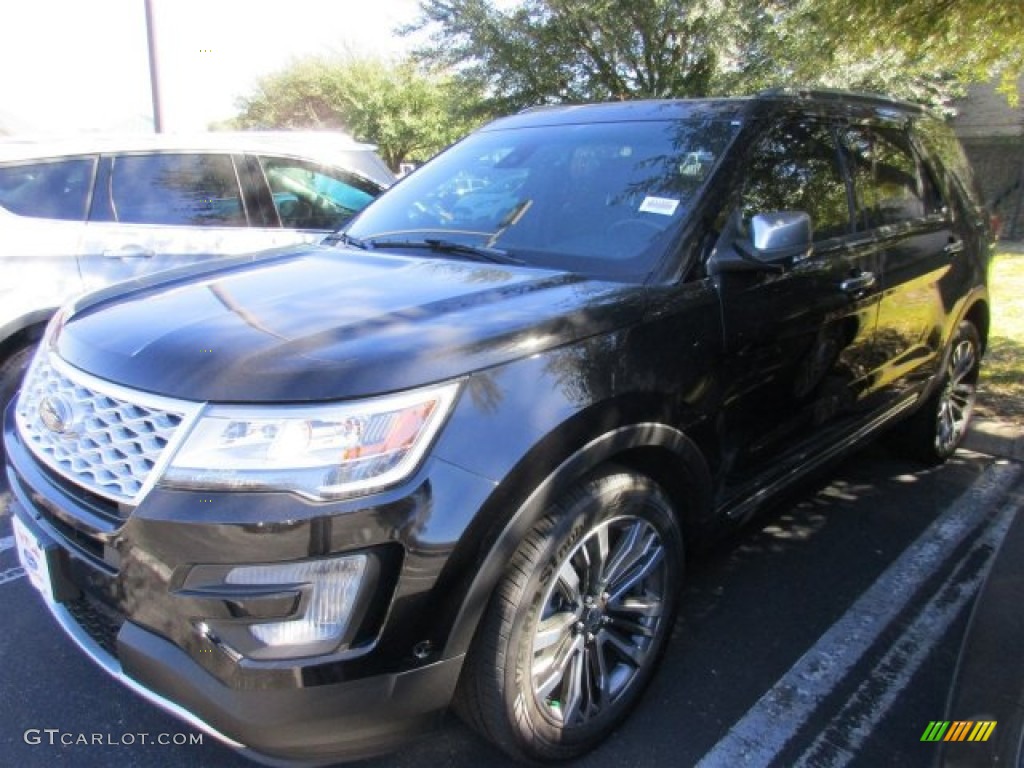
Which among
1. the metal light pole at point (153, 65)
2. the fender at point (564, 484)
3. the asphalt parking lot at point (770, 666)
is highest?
the metal light pole at point (153, 65)

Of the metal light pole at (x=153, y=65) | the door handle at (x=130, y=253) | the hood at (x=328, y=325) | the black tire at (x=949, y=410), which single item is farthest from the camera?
the metal light pole at (x=153, y=65)

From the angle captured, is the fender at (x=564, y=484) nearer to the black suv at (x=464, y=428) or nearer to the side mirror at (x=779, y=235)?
the black suv at (x=464, y=428)

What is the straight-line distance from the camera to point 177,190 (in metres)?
4.88

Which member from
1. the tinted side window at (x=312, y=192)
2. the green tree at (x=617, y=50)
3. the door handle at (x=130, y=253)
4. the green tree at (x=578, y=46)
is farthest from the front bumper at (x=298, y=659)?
the green tree at (x=578, y=46)

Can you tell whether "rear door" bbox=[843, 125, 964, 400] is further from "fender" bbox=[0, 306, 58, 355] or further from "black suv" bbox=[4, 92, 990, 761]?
"fender" bbox=[0, 306, 58, 355]

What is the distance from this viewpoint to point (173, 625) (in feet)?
5.65

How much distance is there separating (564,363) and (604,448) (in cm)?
26

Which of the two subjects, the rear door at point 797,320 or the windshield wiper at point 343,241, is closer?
Answer: the rear door at point 797,320

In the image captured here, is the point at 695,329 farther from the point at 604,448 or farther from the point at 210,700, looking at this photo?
the point at 210,700

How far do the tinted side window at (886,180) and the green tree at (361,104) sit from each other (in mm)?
22903

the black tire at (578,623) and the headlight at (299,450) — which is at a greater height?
the headlight at (299,450)

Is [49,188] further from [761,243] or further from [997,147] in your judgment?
[997,147]

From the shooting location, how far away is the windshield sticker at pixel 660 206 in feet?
8.63

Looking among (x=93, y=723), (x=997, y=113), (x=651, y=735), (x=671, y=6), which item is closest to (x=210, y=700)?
(x=93, y=723)
